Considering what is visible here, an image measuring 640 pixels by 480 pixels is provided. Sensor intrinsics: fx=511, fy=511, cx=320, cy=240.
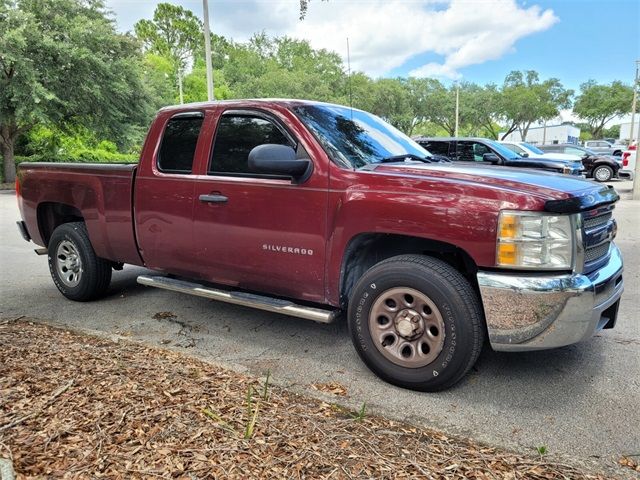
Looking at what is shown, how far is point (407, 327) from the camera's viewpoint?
10.4 ft

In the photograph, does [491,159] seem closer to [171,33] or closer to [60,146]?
[60,146]

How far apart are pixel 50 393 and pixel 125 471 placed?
98cm

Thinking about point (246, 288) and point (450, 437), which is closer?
point (450, 437)

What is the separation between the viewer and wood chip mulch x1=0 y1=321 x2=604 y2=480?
2330 mm

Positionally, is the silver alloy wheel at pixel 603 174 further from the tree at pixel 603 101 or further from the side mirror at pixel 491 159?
the tree at pixel 603 101

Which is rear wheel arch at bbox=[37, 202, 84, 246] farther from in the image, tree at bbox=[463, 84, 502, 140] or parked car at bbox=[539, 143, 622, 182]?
tree at bbox=[463, 84, 502, 140]

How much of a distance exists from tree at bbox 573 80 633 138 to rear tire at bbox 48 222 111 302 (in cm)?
6552

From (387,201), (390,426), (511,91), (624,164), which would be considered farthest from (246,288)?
(511,91)

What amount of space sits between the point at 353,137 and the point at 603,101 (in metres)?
67.1

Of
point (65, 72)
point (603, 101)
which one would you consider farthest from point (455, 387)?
point (603, 101)

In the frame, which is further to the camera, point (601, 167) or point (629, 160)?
point (601, 167)

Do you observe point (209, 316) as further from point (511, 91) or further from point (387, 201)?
point (511, 91)

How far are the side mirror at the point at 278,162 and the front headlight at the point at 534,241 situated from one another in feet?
4.36

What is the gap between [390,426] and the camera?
2771 mm
